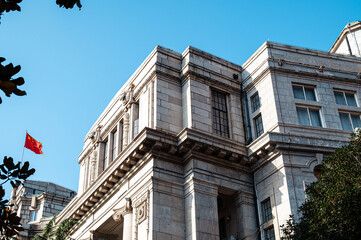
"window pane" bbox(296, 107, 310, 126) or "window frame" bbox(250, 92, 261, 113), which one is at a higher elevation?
"window frame" bbox(250, 92, 261, 113)

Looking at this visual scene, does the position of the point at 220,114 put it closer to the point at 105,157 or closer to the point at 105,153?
the point at 105,157

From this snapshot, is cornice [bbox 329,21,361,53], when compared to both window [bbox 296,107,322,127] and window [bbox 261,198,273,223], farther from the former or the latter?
window [bbox 261,198,273,223]

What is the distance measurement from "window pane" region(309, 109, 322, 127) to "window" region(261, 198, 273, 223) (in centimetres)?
593

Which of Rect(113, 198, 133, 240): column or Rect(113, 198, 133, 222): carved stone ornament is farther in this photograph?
Rect(113, 198, 133, 222): carved stone ornament

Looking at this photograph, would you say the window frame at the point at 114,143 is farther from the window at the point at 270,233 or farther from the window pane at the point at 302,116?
the window pane at the point at 302,116

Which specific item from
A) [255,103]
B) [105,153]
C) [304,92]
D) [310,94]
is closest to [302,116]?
[304,92]

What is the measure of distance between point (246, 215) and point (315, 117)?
781 cm

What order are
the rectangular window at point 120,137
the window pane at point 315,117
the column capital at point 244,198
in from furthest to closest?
the rectangular window at point 120,137, the window pane at point 315,117, the column capital at point 244,198

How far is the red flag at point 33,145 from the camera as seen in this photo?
42688 millimetres

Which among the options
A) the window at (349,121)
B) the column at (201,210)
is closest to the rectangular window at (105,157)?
the column at (201,210)

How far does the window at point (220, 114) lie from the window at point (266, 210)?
5027mm

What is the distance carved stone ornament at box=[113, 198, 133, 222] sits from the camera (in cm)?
2817

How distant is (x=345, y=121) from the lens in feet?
102

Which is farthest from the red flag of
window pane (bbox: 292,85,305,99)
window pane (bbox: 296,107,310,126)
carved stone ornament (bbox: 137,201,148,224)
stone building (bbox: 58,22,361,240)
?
window pane (bbox: 296,107,310,126)
